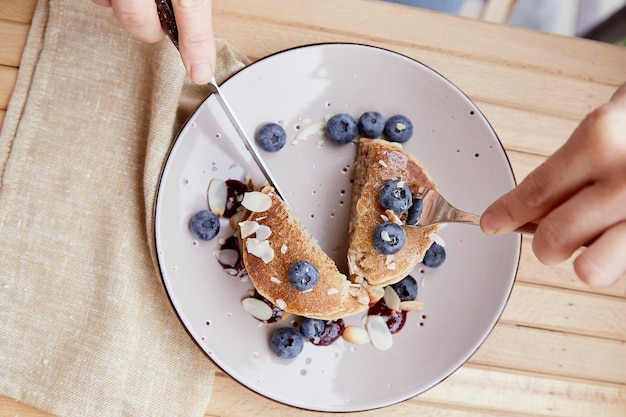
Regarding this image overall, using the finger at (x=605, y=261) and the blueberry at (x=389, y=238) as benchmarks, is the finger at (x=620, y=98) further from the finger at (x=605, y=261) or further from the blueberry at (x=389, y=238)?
the blueberry at (x=389, y=238)

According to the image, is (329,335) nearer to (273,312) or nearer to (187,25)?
(273,312)

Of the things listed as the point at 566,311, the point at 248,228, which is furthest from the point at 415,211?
the point at 566,311

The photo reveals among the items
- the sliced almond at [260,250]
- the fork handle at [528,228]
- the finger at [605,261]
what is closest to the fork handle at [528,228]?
the fork handle at [528,228]

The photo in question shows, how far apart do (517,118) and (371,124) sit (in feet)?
1.76

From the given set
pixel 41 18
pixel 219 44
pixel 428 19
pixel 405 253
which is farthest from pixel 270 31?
pixel 405 253

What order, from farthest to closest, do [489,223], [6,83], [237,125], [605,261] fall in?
[6,83] < [237,125] < [489,223] < [605,261]

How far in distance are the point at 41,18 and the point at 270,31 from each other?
2.35 ft

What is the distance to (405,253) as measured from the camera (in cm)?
166

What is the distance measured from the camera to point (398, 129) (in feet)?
5.79

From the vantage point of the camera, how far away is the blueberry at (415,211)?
1637 millimetres

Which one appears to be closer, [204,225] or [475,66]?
[204,225]

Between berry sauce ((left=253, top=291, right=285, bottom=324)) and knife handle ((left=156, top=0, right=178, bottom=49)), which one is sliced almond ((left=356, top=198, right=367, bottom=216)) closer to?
berry sauce ((left=253, top=291, right=285, bottom=324))

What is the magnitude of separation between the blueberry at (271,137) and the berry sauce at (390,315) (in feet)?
1.87

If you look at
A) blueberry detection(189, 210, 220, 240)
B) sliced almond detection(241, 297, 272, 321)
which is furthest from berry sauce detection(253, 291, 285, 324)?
blueberry detection(189, 210, 220, 240)
